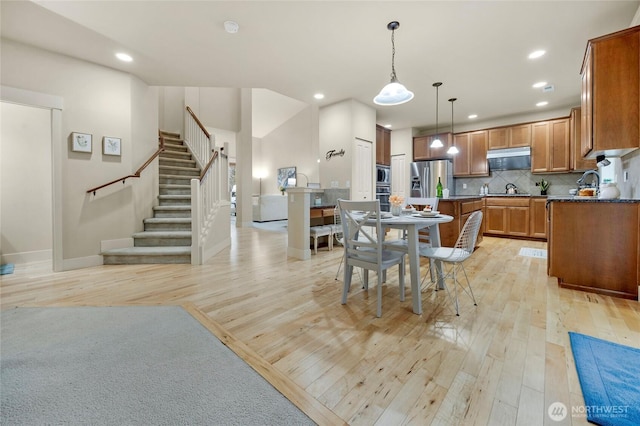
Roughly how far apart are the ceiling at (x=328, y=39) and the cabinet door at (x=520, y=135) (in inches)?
45.8

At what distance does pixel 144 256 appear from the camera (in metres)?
3.70

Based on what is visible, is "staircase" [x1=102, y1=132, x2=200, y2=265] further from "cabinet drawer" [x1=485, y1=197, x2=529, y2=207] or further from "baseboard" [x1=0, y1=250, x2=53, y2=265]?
"cabinet drawer" [x1=485, y1=197, x2=529, y2=207]

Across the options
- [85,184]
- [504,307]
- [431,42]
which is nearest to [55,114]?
[85,184]

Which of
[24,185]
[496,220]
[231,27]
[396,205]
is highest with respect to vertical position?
[231,27]

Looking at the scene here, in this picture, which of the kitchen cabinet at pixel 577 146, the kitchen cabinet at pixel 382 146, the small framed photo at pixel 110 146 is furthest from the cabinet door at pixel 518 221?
the small framed photo at pixel 110 146

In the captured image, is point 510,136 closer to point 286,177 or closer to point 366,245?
point 366,245

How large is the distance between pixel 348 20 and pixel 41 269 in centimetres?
488

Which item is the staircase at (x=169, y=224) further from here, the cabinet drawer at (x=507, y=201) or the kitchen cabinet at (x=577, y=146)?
the kitchen cabinet at (x=577, y=146)

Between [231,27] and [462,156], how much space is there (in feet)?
19.0

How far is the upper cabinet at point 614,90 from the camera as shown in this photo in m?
2.30

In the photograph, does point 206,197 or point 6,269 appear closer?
point 6,269

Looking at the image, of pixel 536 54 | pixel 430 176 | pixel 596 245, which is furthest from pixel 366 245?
pixel 430 176

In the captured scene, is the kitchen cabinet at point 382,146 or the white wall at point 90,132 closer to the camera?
the white wall at point 90,132

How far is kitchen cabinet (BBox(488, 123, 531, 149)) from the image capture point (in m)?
5.60
